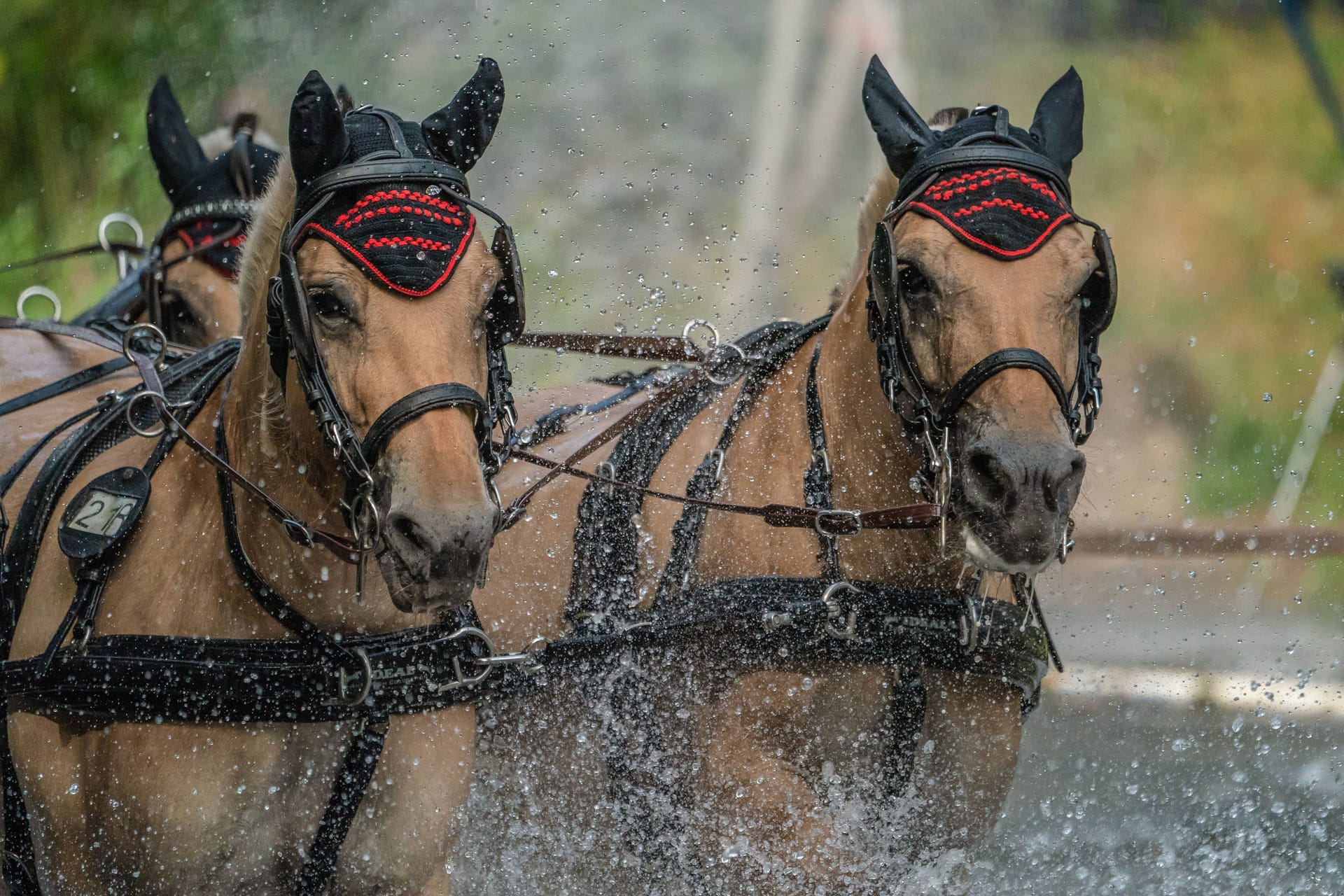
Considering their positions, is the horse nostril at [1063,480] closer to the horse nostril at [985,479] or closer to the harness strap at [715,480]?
the horse nostril at [985,479]

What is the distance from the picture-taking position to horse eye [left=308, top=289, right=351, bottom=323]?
1.95 metres

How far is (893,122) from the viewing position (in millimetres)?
2430

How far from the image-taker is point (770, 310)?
8914 mm

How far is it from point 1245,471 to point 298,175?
673 cm

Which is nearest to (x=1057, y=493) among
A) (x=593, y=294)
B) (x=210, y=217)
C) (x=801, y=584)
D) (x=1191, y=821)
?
(x=801, y=584)

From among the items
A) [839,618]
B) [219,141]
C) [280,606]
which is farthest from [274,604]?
[219,141]

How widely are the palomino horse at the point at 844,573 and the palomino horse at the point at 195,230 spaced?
5.15ft

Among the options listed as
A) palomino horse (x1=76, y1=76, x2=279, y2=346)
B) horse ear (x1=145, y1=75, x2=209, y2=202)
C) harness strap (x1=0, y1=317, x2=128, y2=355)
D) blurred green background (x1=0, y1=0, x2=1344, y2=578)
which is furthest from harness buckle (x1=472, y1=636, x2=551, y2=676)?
blurred green background (x1=0, y1=0, x2=1344, y2=578)

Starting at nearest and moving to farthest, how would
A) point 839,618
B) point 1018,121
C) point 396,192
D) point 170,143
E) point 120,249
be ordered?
point 396,192 < point 839,618 < point 170,143 < point 120,249 < point 1018,121

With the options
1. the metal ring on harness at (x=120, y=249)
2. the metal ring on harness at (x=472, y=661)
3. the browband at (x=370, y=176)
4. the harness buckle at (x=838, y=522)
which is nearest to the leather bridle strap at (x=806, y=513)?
the harness buckle at (x=838, y=522)

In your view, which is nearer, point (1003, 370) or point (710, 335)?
point (1003, 370)

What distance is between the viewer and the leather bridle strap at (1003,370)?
210 centimetres

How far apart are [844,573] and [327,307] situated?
1.01 m

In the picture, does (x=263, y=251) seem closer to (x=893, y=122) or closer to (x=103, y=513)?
(x=103, y=513)
